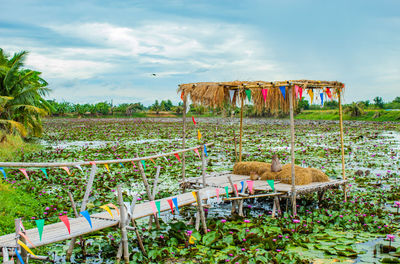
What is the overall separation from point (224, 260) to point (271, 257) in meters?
0.59

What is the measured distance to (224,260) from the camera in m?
4.87

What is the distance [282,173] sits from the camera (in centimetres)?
743

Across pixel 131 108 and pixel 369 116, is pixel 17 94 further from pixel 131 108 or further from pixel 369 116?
pixel 131 108

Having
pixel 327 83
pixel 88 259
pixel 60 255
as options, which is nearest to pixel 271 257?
pixel 88 259

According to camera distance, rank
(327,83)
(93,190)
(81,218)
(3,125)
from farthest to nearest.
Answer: (3,125), (93,190), (327,83), (81,218)

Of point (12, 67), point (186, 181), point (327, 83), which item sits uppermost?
point (12, 67)

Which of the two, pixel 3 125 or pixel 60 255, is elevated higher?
pixel 3 125

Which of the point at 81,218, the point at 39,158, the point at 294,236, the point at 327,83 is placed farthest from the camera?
the point at 39,158

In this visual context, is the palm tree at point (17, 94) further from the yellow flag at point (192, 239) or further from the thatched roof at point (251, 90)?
the yellow flag at point (192, 239)

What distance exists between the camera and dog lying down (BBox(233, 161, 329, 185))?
23.7 ft

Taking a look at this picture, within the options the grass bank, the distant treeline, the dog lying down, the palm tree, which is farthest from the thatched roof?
the distant treeline

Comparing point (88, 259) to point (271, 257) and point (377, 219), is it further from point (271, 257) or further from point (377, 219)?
point (377, 219)

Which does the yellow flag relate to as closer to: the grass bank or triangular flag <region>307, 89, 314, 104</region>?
triangular flag <region>307, 89, 314, 104</region>

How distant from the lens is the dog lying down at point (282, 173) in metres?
7.23
